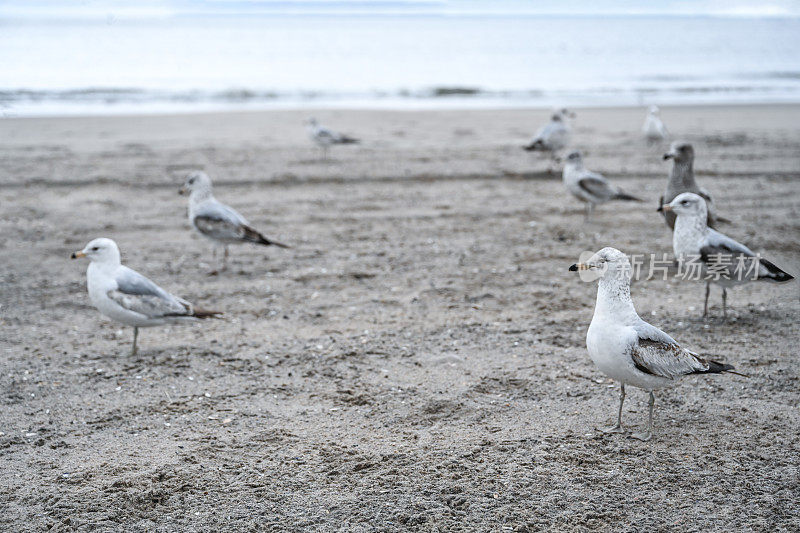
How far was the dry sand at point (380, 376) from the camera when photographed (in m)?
3.77

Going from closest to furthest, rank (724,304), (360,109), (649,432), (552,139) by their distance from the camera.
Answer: (649,432)
(724,304)
(552,139)
(360,109)

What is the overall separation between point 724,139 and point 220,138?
1022 cm

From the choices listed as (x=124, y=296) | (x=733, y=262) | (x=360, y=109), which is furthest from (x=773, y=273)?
(x=360, y=109)

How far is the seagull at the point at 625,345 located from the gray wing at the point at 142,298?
3.03 metres

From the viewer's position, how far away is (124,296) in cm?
534

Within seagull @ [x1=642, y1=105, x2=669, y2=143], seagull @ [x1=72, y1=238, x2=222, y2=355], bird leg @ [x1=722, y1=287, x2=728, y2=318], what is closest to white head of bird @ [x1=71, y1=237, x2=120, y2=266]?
seagull @ [x1=72, y1=238, x2=222, y2=355]

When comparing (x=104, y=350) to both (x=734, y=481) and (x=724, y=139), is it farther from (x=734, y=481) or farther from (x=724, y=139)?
(x=724, y=139)

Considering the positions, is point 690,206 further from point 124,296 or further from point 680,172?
point 124,296

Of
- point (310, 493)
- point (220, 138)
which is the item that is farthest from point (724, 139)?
point (310, 493)

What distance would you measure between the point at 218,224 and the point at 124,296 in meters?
2.16

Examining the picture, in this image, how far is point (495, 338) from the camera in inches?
226

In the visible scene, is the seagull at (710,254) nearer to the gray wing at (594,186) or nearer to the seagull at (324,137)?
the gray wing at (594,186)

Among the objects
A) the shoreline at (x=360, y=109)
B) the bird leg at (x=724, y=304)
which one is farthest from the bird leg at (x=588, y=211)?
the shoreline at (x=360, y=109)

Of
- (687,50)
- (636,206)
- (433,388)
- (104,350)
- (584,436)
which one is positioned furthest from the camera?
(687,50)
